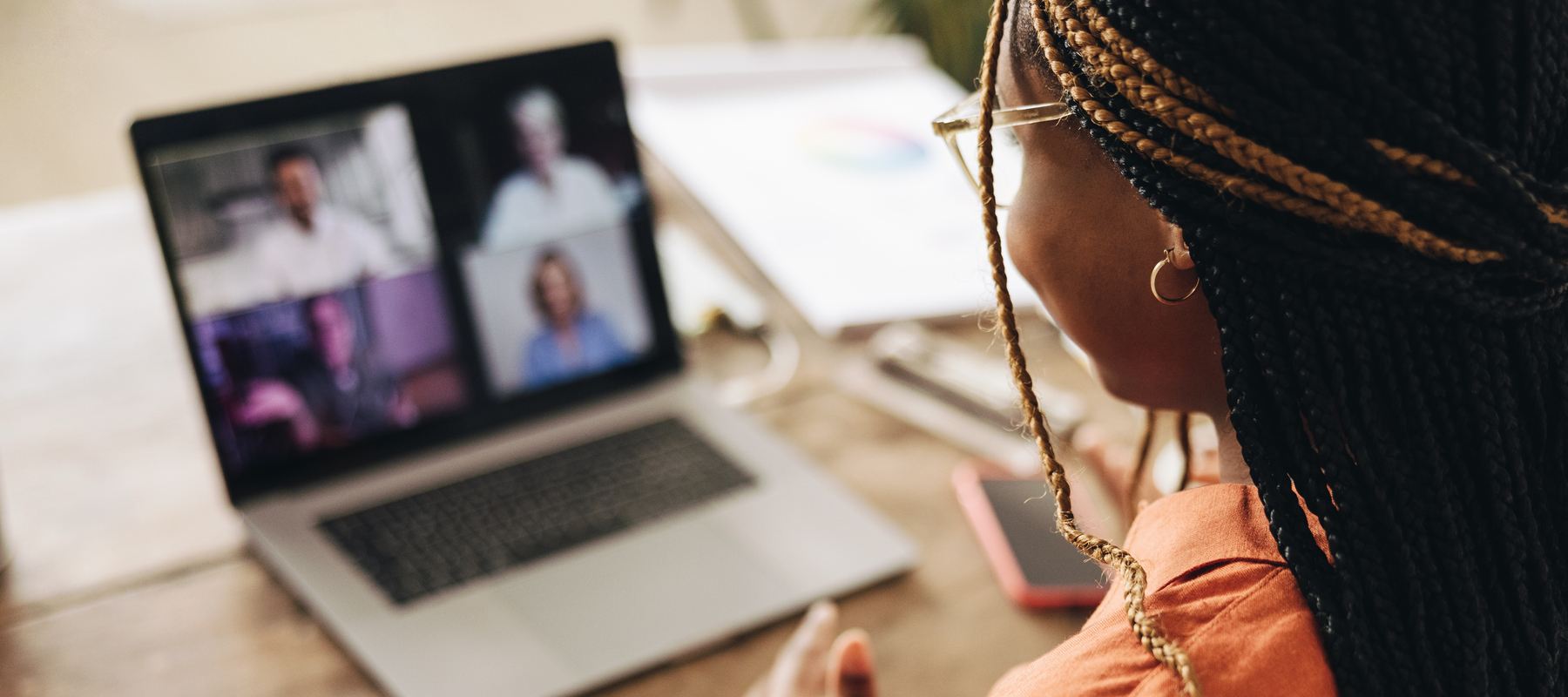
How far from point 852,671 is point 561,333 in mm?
416

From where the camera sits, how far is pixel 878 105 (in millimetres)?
1561

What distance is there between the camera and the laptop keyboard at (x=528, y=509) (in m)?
0.86

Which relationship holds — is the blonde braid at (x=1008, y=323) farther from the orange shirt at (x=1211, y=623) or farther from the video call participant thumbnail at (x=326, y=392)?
the video call participant thumbnail at (x=326, y=392)

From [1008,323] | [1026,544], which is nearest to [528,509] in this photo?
[1026,544]

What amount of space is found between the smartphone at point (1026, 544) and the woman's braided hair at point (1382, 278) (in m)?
0.30

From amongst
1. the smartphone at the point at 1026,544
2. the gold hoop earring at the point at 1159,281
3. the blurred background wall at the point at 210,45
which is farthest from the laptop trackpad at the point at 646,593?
the blurred background wall at the point at 210,45

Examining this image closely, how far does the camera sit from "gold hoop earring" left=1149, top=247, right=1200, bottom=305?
52cm

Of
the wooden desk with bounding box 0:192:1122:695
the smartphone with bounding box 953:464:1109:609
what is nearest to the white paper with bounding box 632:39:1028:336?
the wooden desk with bounding box 0:192:1122:695

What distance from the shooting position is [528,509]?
92 cm

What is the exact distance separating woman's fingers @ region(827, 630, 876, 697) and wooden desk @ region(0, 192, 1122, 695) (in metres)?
0.03

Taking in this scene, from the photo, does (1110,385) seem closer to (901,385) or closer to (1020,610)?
(1020,610)

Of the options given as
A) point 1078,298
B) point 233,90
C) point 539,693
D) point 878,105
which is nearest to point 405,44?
point 233,90

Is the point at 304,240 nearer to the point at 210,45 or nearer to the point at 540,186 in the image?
the point at 540,186

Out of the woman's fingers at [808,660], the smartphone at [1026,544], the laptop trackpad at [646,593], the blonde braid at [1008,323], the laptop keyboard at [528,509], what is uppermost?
the blonde braid at [1008,323]
